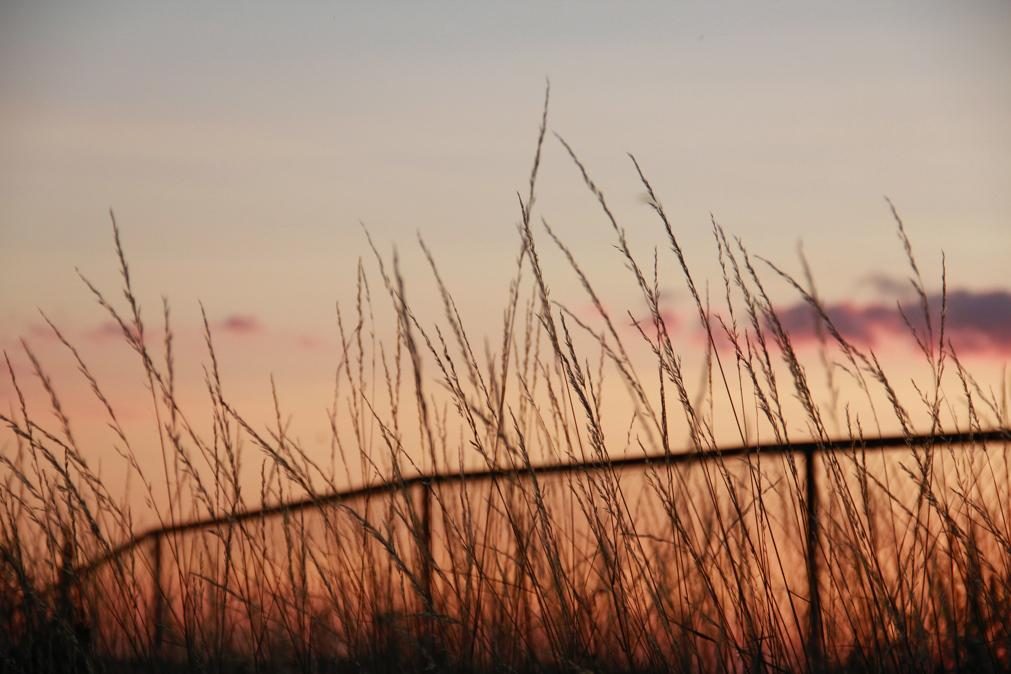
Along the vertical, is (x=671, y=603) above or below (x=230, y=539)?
below

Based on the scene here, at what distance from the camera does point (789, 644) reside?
200cm

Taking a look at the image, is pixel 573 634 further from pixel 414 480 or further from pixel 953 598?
pixel 414 480

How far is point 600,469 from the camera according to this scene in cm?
204

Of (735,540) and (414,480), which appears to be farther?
(414,480)

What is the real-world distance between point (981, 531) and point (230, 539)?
1.62 meters

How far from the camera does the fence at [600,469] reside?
6.68 feet

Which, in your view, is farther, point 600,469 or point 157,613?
point 157,613

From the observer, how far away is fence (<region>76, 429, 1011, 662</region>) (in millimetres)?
2035

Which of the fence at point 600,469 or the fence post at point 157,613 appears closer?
the fence at point 600,469

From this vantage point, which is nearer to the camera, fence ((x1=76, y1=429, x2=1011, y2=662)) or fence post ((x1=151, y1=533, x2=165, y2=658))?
fence ((x1=76, y1=429, x2=1011, y2=662))

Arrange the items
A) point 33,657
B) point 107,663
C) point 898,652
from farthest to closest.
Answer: point 33,657
point 107,663
point 898,652

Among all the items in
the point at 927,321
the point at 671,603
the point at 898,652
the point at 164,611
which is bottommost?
the point at 898,652

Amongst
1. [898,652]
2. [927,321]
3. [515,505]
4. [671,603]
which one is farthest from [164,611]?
[927,321]

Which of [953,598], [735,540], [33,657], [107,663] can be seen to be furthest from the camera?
[33,657]
